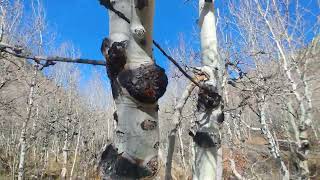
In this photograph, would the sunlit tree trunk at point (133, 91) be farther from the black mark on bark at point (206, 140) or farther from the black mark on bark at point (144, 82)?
Result: the black mark on bark at point (206, 140)

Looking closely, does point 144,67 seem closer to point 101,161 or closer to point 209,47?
point 101,161

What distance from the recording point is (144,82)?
3.99ft

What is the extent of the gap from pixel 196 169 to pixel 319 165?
20.4 metres

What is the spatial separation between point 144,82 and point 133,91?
0.17 feet

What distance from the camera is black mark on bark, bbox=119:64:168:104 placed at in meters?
1.21

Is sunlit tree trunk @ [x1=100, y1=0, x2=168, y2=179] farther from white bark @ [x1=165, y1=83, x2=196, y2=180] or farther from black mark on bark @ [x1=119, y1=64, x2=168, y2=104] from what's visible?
white bark @ [x1=165, y1=83, x2=196, y2=180]

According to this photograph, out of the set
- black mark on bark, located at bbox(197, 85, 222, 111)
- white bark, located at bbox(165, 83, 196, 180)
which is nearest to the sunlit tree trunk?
white bark, located at bbox(165, 83, 196, 180)

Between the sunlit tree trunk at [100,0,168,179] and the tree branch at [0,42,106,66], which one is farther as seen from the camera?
the tree branch at [0,42,106,66]

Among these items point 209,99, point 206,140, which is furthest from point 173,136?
point 209,99

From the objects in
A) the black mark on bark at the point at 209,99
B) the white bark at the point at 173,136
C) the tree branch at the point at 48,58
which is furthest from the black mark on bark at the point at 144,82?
the black mark on bark at the point at 209,99

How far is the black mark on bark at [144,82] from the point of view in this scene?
121cm

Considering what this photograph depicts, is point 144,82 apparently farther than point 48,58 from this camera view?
No

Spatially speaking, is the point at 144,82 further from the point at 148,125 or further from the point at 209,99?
the point at 209,99

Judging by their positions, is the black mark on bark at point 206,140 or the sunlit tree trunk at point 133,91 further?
the black mark on bark at point 206,140
